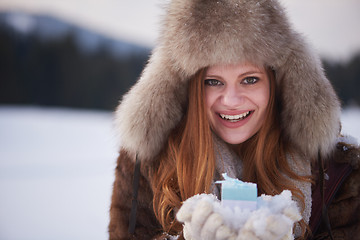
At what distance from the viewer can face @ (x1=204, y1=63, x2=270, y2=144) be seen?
139 cm

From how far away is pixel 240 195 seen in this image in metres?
0.98

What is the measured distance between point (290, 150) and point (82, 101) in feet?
62.5

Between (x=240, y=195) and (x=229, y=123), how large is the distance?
1.94 feet

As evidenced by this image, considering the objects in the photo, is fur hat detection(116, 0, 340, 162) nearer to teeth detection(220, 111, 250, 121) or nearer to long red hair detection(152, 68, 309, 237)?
long red hair detection(152, 68, 309, 237)

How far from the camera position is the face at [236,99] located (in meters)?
1.39

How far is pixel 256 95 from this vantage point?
57.1 inches

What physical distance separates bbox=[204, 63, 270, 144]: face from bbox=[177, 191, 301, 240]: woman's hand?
547 millimetres

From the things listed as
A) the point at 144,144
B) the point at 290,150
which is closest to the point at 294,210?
the point at 290,150

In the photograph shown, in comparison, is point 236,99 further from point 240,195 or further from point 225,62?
point 240,195

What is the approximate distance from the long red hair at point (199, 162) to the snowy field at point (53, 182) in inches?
16.8

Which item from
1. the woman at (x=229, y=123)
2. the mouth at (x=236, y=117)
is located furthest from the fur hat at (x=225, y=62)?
the mouth at (x=236, y=117)

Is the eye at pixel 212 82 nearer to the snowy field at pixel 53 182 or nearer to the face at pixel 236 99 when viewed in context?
the face at pixel 236 99

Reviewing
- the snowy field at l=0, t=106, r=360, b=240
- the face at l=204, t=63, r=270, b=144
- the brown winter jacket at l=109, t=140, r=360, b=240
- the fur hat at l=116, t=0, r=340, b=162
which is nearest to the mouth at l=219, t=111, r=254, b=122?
the face at l=204, t=63, r=270, b=144

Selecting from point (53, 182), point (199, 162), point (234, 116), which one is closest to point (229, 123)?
point (234, 116)
